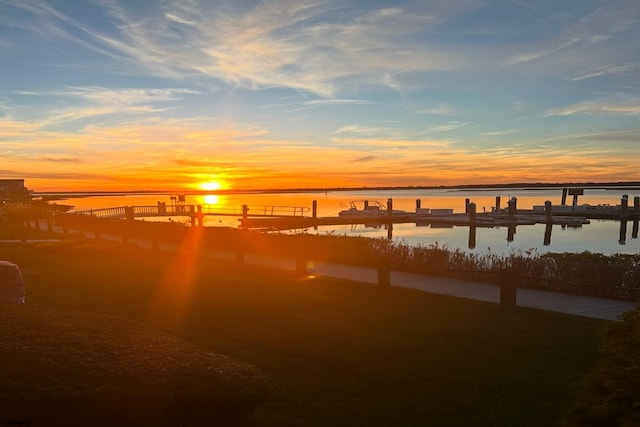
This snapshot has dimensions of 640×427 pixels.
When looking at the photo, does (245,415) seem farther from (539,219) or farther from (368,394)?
(539,219)

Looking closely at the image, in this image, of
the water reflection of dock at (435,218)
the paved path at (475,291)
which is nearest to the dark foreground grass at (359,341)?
the paved path at (475,291)

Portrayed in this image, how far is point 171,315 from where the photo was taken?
12.2 metres

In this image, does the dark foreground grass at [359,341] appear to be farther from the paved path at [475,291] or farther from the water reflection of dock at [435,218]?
the water reflection of dock at [435,218]

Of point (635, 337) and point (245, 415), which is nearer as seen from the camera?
point (635, 337)

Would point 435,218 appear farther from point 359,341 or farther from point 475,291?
point 359,341

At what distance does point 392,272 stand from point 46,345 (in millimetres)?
13654

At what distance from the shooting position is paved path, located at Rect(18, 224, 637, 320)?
13297mm

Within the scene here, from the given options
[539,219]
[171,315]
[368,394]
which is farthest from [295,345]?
[539,219]

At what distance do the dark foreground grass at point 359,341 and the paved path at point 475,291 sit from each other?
98 centimetres

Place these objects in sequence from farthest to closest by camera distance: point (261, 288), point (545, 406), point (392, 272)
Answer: point (392, 272)
point (261, 288)
point (545, 406)

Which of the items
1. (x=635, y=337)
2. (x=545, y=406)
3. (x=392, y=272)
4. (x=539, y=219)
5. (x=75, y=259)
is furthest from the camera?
(x=539, y=219)

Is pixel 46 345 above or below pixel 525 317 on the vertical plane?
above

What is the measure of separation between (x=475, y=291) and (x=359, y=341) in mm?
6128

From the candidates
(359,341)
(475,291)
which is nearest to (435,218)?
(475,291)
